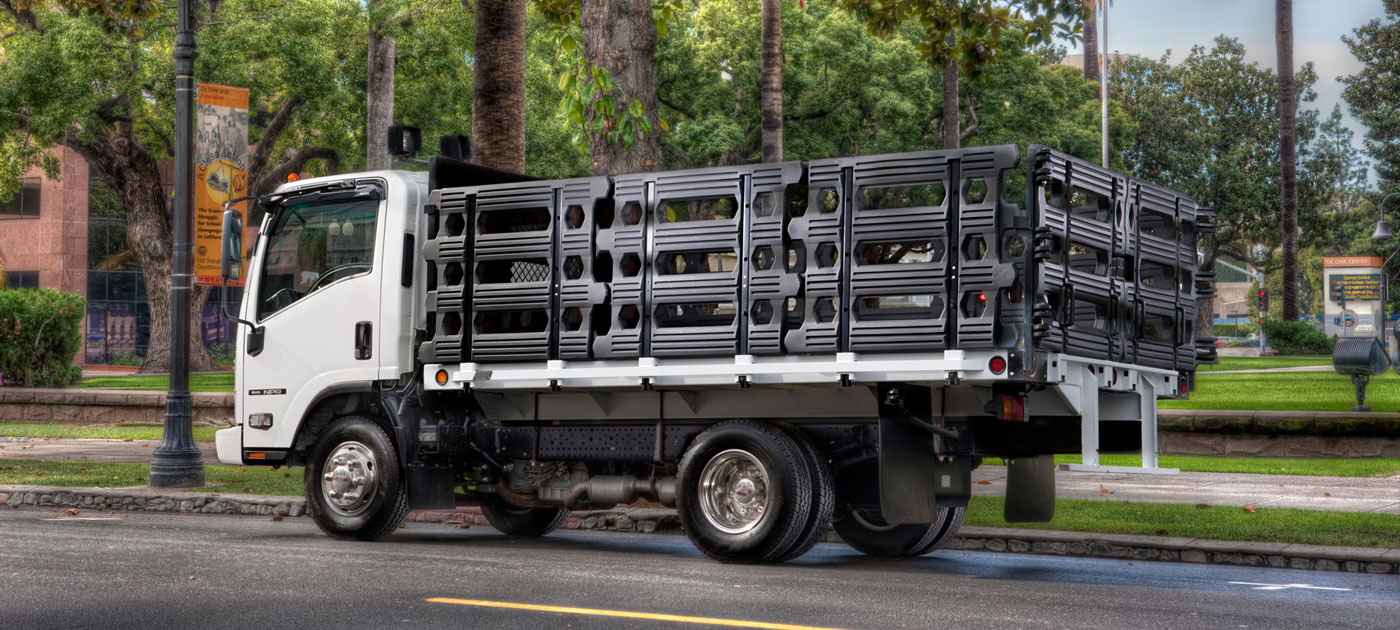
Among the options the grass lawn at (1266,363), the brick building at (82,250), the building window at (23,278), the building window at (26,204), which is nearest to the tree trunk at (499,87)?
the grass lawn at (1266,363)

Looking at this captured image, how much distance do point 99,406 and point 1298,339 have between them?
39.0 m

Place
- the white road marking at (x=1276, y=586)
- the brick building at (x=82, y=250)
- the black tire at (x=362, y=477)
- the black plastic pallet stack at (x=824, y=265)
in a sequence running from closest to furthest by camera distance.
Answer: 1. the black plastic pallet stack at (x=824, y=265)
2. the white road marking at (x=1276, y=586)
3. the black tire at (x=362, y=477)
4. the brick building at (x=82, y=250)

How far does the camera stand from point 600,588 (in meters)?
8.24

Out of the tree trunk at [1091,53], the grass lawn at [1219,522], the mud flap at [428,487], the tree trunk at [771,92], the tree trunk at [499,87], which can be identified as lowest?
the grass lawn at [1219,522]

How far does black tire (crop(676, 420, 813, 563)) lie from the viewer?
8.93 meters

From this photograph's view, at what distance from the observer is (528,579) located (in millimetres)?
8656

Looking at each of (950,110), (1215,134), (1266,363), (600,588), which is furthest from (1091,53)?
(600,588)

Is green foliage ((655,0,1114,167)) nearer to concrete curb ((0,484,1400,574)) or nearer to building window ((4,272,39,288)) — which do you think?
building window ((4,272,39,288))

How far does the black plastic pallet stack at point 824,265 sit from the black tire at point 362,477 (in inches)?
33.6

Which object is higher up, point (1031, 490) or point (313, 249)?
point (313, 249)

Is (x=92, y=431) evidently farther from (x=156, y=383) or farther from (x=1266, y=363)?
(x=1266, y=363)

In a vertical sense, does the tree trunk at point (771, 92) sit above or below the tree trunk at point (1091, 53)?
below

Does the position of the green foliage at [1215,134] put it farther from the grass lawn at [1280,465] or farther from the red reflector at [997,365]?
the red reflector at [997,365]

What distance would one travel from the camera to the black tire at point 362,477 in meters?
10.5
